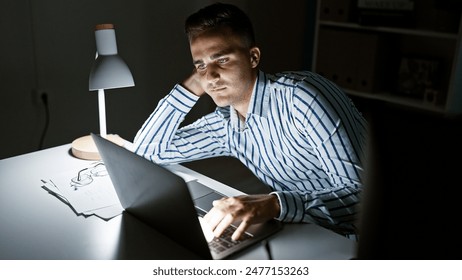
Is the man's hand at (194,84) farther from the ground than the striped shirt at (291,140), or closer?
farther from the ground

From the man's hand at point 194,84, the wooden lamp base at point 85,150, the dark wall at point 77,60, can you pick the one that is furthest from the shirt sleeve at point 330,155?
the dark wall at point 77,60

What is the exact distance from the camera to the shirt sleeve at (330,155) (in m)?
1.11

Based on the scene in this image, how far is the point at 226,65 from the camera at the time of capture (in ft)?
4.77

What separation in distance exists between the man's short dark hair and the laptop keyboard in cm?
69

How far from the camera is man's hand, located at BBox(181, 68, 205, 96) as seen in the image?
156 centimetres

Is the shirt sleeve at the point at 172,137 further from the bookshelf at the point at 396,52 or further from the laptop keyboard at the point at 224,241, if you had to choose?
the bookshelf at the point at 396,52

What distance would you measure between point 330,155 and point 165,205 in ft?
1.63

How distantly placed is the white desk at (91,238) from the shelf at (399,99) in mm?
1866

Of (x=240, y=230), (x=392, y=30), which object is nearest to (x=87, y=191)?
(x=240, y=230)

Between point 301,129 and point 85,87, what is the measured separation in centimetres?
170

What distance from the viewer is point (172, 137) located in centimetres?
161

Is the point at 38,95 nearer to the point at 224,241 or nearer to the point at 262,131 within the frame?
the point at 262,131
